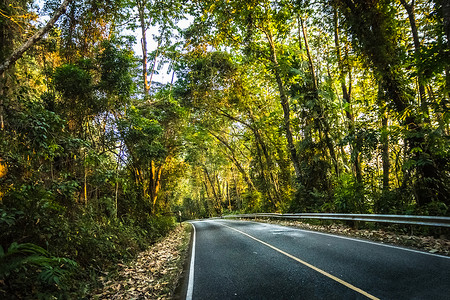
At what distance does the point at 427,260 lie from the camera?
499 centimetres

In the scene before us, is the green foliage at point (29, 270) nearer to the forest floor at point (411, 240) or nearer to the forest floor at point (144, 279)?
the forest floor at point (144, 279)

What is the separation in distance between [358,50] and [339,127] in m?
5.58

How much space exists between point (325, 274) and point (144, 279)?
14.9 ft

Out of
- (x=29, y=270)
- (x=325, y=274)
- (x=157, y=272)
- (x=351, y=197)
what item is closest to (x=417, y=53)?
(x=325, y=274)

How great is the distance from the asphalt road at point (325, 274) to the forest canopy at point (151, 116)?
2947 millimetres

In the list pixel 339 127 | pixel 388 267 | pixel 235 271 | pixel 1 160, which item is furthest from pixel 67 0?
pixel 339 127

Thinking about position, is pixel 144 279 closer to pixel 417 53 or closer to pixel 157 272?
pixel 157 272

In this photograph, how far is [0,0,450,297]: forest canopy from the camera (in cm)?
559

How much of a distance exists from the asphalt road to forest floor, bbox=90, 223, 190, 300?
1.80 ft

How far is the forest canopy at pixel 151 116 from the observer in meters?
5.59

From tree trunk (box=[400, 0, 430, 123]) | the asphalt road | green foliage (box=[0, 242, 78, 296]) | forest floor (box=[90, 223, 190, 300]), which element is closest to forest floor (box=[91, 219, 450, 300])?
forest floor (box=[90, 223, 190, 300])

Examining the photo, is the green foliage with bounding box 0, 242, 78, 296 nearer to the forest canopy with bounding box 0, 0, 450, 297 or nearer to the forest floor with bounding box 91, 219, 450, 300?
the forest canopy with bounding box 0, 0, 450, 297

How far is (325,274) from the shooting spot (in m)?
4.85

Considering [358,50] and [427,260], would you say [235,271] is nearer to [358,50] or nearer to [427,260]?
[427,260]
